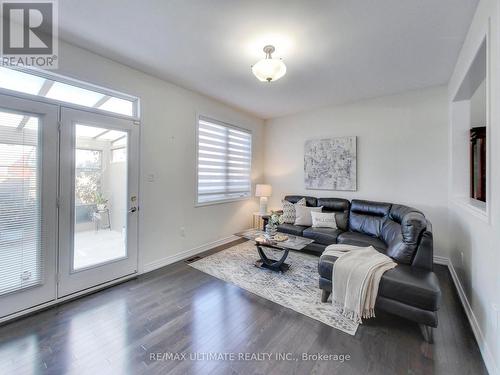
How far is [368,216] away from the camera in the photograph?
3723mm

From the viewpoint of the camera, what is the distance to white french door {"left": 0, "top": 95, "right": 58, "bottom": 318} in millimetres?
2025

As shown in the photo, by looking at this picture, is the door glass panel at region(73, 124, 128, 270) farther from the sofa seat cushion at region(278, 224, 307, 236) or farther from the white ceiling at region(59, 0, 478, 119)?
the sofa seat cushion at region(278, 224, 307, 236)

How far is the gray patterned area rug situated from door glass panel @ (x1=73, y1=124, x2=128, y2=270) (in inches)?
46.9

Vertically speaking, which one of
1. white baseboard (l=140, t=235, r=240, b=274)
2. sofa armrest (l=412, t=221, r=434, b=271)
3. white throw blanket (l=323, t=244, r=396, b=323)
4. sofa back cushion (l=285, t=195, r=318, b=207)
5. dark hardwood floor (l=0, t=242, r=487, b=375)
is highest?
sofa back cushion (l=285, t=195, r=318, b=207)

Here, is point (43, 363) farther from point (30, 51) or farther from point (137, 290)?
point (30, 51)

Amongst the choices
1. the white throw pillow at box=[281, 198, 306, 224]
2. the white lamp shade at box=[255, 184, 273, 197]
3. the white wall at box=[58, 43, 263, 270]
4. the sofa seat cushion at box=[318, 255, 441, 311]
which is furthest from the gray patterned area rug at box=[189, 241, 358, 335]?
the white lamp shade at box=[255, 184, 273, 197]

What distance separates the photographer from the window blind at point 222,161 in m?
4.00

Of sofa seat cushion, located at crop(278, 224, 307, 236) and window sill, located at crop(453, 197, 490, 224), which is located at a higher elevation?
window sill, located at crop(453, 197, 490, 224)

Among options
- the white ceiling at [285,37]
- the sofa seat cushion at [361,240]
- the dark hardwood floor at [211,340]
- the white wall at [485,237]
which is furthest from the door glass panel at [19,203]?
the white wall at [485,237]

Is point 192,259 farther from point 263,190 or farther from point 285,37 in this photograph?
point 285,37

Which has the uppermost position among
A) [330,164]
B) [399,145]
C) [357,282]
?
[399,145]

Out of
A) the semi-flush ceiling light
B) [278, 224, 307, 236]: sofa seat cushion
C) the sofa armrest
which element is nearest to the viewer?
the sofa armrest

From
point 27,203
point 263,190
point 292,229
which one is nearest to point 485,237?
point 292,229

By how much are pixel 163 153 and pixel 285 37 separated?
2268 millimetres
